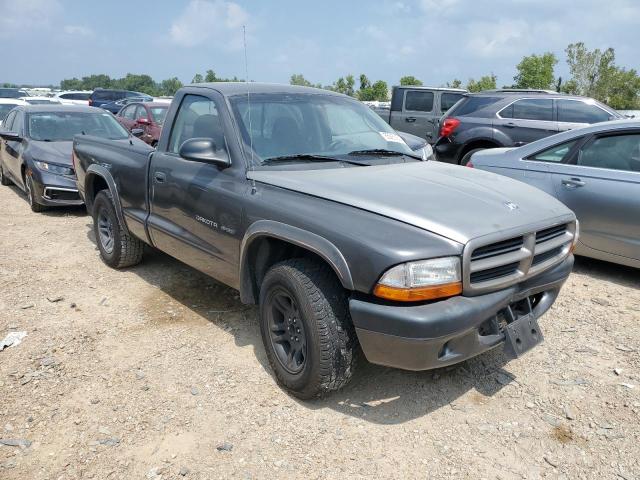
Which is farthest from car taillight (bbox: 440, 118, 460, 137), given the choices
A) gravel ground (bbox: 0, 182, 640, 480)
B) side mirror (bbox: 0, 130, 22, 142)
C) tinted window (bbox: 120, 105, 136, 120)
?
tinted window (bbox: 120, 105, 136, 120)

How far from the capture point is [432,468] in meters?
2.59

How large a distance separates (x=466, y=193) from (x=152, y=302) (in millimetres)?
2900

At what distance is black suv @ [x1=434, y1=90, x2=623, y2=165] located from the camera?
27.4ft

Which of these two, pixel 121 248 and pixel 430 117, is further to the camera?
pixel 430 117

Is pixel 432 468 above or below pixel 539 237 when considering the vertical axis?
below

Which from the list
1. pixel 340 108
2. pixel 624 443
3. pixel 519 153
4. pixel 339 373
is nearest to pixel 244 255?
pixel 339 373

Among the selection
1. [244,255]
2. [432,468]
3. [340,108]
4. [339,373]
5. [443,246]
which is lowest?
[432,468]

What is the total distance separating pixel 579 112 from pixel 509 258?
6789 mm

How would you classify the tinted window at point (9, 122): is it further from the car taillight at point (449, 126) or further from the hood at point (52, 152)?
the car taillight at point (449, 126)

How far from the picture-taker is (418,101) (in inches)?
498

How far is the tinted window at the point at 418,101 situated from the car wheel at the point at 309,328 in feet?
34.1

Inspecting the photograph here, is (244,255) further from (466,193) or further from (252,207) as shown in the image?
(466,193)

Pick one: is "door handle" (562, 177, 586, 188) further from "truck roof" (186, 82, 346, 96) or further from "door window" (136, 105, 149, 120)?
"door window" (136, 105, 149, 120)

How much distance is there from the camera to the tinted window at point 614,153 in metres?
4.77
